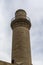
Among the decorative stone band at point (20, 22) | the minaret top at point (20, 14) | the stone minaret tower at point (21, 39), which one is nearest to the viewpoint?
the stone minaret tower at point (21, 39)

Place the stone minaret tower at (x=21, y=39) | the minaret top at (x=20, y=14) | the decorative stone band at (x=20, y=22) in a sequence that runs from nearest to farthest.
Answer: the stone minaret tower at (x=21, y=39) → the decorative stone band at (x=20, y=22) → the minaret top at (x=20, y=14)

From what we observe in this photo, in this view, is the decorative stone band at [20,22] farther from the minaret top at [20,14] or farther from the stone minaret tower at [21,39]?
the minaret top at [20,14]

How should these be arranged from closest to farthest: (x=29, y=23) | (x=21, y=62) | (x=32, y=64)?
(x=21, y=62), (x=32, y=64), (x=29, y=23)

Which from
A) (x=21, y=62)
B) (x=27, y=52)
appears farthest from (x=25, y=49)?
(x=21, y=62)

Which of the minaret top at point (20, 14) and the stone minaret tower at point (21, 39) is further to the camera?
the minaret top at point (20, 14)

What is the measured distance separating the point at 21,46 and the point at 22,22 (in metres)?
3.41

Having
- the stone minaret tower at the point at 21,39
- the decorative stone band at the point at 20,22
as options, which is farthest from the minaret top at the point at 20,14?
the decorative stone band at the point at 20,22

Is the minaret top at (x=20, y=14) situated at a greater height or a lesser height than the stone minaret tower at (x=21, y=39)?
greater

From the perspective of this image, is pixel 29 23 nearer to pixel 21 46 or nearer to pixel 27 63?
pixel 21 46

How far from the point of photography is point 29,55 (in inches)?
894

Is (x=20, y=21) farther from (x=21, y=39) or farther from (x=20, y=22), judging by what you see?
(x=21, y=39)

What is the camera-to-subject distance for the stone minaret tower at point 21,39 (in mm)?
21906

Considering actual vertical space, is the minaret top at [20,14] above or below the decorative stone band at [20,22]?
above

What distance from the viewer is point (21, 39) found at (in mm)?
22891
